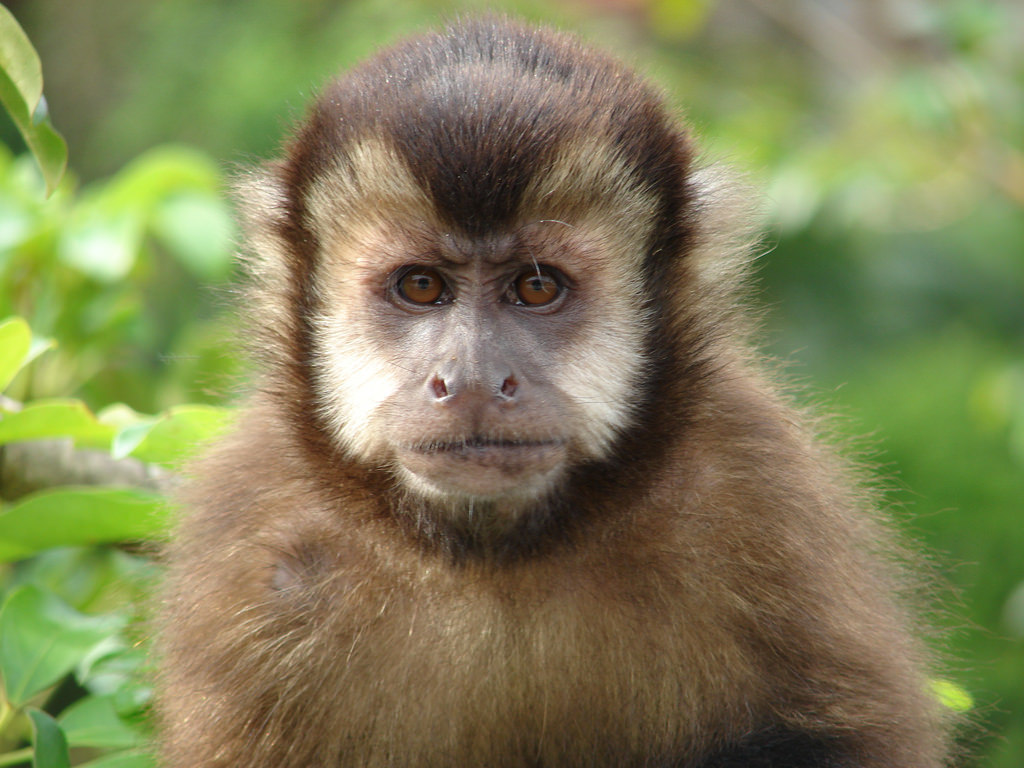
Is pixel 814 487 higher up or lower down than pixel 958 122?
lower down

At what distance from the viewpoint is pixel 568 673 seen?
2.99m

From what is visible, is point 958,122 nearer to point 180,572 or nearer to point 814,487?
point 814,487

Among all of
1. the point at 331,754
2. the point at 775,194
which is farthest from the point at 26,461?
the point at 775,194

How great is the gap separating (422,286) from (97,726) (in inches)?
52.9

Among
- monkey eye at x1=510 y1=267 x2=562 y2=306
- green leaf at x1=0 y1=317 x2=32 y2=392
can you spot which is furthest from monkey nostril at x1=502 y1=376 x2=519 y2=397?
green leaf at x1=0 y1=317 x2=32 y2=392

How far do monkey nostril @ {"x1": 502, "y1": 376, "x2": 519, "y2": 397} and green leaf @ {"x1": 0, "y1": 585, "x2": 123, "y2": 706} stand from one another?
1240 millimetres

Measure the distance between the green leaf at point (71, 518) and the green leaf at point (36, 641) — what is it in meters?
0.18

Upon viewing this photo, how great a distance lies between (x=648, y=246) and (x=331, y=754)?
4.91 ft

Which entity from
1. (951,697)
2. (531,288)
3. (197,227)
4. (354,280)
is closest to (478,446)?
(531,288)

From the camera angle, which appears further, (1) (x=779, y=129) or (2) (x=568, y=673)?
(1) (x=779, y=129)

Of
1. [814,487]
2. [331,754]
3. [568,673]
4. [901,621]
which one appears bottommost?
[331,754]

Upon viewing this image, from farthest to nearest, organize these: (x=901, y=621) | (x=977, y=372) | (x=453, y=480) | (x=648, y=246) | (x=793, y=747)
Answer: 1. (x=977, y=372)
2. (x=901, y=621)
3. (x=648, y=246)
4. (x=793, y=747)
5. (x=453, y=480)

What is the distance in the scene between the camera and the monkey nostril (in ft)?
8.82

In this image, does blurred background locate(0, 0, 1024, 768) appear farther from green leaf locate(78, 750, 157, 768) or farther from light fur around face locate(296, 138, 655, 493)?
green leaf locate(78, 750, 157, 768)
